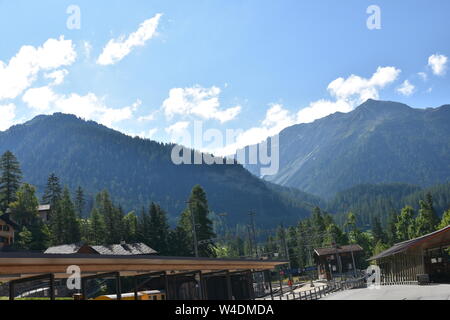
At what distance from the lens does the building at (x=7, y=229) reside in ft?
264

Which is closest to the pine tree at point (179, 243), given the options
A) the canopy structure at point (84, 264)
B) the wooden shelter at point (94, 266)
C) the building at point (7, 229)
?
the building at point (7, 229)

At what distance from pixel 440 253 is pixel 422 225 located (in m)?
49.3

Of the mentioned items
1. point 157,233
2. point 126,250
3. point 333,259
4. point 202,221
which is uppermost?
point 202,221

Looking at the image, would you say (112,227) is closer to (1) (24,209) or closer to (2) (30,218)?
(2) (30,218)

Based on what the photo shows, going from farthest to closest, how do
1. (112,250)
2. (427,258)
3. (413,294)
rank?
1. (112,250)
2. (427,258)
3. (413,294)

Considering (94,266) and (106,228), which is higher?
(106,228)

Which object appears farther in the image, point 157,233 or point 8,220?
point 8,220

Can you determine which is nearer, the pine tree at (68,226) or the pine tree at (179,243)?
the pine tree at (179,243)

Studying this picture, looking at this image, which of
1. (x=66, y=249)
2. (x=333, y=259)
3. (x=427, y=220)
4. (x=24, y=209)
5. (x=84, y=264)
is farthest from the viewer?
(x=333, y=259)

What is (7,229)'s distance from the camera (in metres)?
82.8

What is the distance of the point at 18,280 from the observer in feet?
55.3

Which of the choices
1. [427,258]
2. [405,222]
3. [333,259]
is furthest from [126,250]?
[405,222]

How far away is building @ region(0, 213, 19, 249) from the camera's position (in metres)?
80.6

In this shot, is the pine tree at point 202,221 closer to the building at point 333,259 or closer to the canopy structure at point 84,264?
the building at point 333,259
